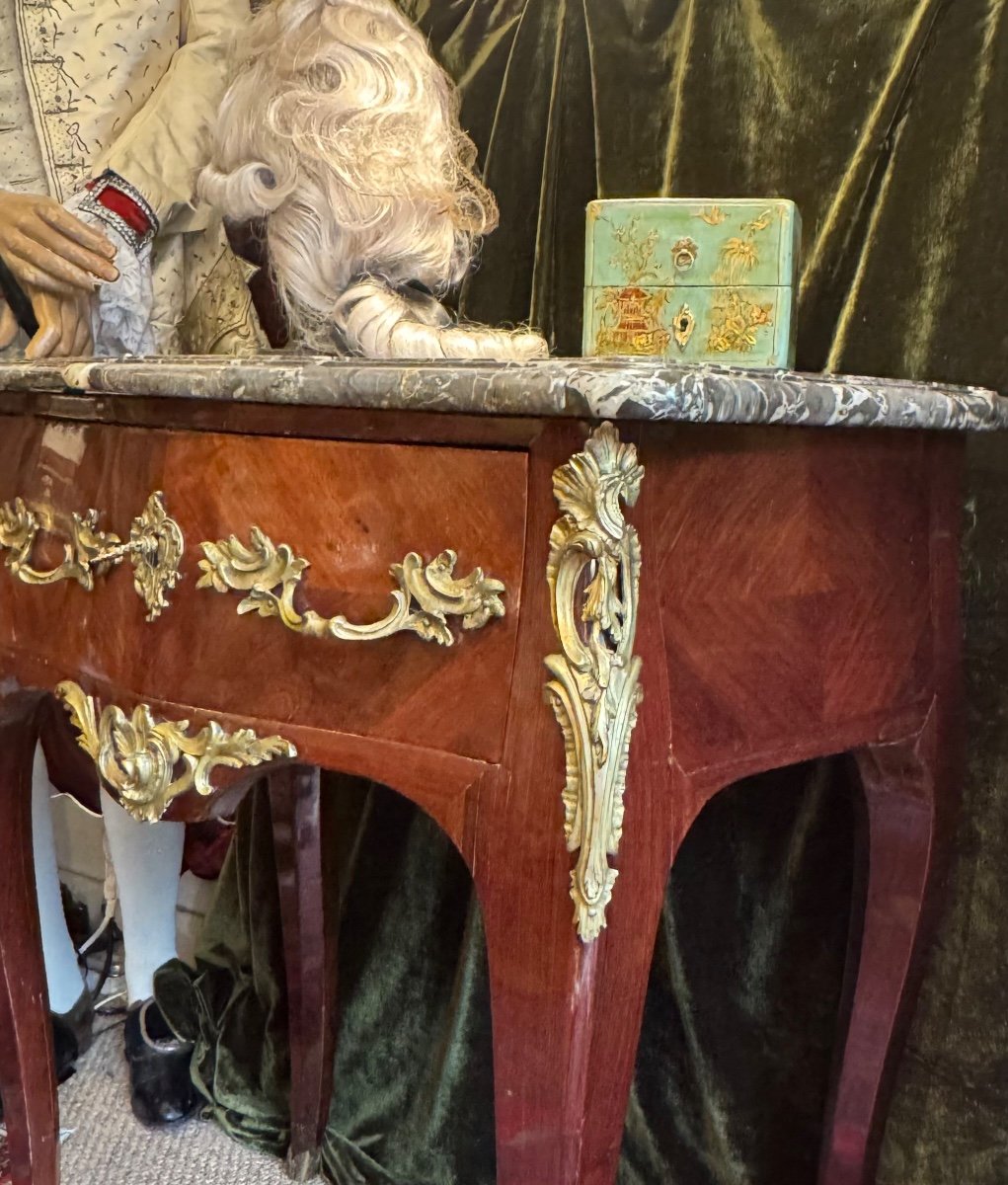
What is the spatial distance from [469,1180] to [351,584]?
757 millimetres

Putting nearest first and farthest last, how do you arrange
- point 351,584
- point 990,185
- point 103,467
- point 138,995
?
point 351,584
point 103,467
point 990,185
point 138,995

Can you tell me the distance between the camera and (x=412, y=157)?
837 millimetres

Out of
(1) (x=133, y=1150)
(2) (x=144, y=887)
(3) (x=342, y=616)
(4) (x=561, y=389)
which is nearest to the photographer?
(4) (x=561, y=389)

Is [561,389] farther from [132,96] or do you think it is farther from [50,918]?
[50,918]

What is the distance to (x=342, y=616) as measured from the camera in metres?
0.57

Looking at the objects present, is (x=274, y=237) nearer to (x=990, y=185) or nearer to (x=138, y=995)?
(x=990, y=185)

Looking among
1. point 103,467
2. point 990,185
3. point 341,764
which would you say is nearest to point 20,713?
point 103,467

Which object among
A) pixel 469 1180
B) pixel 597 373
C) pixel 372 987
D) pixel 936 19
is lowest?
pixel 469 1180

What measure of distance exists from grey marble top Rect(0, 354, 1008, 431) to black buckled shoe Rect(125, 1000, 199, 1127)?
88 cm

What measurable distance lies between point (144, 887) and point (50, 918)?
0.15m

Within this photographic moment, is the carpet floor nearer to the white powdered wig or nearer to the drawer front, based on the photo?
the drawer front

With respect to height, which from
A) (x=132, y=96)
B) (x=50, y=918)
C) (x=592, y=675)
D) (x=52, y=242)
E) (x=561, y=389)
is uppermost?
(x=132, y=96)

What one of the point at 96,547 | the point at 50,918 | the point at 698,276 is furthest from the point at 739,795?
the point at 50,918

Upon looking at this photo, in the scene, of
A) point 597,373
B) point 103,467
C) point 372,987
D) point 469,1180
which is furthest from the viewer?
point 372,987
